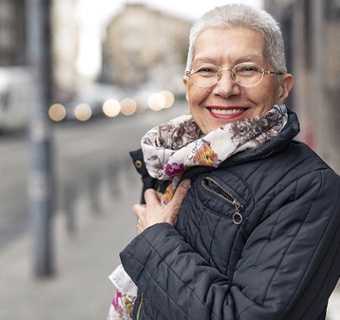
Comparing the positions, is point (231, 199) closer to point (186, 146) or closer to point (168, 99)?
point (186, 146)

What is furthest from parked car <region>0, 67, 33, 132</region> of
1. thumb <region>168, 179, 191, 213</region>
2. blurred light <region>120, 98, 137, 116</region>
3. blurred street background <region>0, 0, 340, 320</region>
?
thumb <region>168, 179, 191, 213</region>

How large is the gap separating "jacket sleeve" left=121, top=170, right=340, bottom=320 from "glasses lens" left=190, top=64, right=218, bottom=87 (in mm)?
334

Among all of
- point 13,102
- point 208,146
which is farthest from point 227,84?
point 13,102

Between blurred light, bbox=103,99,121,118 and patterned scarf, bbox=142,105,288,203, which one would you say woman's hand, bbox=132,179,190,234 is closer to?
patterned scarf, bbox=142,105,288,203

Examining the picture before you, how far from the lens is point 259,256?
4.63ft

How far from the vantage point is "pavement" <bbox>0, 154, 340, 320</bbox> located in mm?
5316

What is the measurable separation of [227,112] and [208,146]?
11cm

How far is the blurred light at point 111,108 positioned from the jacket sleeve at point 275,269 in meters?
33.8

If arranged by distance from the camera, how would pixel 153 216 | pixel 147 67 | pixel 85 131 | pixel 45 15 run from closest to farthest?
pixel 153 216 < pixel 45 15 < pixel 85 131 < pixel 147 67

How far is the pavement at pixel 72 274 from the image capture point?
5.32 meters

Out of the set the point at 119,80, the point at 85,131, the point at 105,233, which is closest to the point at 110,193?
the point at 105,233

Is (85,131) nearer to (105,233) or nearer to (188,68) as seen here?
(105,233)

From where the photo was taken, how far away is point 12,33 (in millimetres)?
41375

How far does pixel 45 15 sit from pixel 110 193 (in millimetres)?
4909
